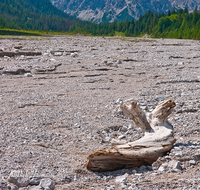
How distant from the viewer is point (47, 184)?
14.9ft

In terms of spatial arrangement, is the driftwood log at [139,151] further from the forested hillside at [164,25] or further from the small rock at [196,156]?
the forested hillside at [164,25]

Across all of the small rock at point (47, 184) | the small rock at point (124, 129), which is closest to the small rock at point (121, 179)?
the small rock at point (47, 184)

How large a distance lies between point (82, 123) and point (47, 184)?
360 cm

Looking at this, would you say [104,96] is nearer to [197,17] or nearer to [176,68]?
[176,68]

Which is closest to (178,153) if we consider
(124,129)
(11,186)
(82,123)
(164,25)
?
(124,129)

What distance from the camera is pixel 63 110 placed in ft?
30.6

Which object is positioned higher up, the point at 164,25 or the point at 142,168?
the point at 164,25

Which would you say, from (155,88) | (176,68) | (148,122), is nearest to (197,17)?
(176,68)

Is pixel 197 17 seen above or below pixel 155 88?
above

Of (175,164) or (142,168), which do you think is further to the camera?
(142,168)

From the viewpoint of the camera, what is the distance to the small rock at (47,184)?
176 inches

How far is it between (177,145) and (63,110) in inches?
190

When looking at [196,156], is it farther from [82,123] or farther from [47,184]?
[82,123]

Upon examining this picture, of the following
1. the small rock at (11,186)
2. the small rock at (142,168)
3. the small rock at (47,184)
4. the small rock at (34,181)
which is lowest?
the small rock at (34,181)
